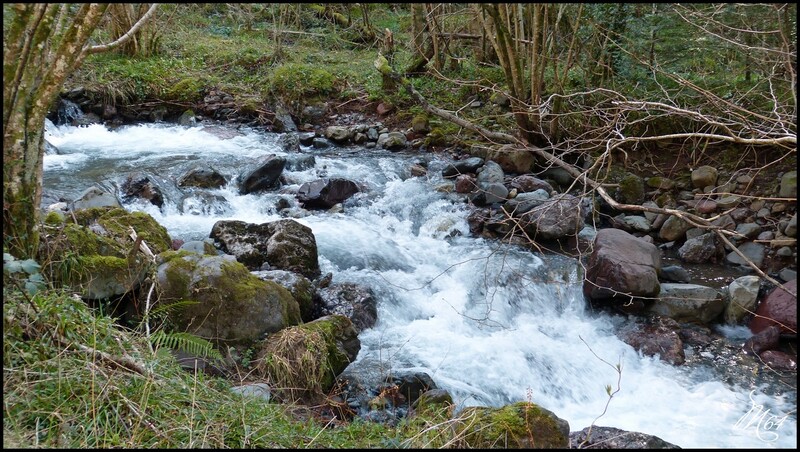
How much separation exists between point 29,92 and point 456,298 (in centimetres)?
379

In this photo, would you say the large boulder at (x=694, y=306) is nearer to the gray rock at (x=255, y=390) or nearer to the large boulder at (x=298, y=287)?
the large boulder at (x=298, y=287)

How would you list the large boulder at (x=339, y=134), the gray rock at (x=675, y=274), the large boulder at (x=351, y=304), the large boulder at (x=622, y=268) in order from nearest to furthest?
the large boulder at (x=351, y=304), the large boulder at (x=622, y=268), the gray rock at (x=675, y=274), the large boulder at (x=339, y=134)

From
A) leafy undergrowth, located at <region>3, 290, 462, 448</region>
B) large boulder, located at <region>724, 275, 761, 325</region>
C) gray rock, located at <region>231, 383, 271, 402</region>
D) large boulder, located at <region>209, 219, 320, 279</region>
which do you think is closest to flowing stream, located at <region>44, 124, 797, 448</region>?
large boulder, located at <region>724, 275, 761, 325</region>

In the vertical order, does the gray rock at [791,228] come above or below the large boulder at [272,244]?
below

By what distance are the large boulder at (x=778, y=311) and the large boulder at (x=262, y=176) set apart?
17.9 ft

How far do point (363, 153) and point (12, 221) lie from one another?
6.58m

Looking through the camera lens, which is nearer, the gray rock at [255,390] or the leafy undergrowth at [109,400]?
the leafy undergrowth at [109,400]

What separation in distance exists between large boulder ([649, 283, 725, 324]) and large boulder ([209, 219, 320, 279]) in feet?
10.3

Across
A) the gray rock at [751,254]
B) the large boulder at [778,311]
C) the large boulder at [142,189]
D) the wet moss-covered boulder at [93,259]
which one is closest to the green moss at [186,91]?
the large boulder at [142,189]

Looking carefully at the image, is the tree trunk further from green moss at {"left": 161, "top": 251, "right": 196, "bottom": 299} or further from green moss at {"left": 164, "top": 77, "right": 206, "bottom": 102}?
green moss at {"left": 164, "top": 77, "right": 206, "bottom": 102}

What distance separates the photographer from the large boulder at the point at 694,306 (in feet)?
17.4

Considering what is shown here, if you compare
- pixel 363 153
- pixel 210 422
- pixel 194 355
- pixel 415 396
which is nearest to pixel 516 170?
pixel 363 153

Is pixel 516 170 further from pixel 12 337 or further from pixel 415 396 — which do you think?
pixel 12 337

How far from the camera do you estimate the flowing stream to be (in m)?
4.25
